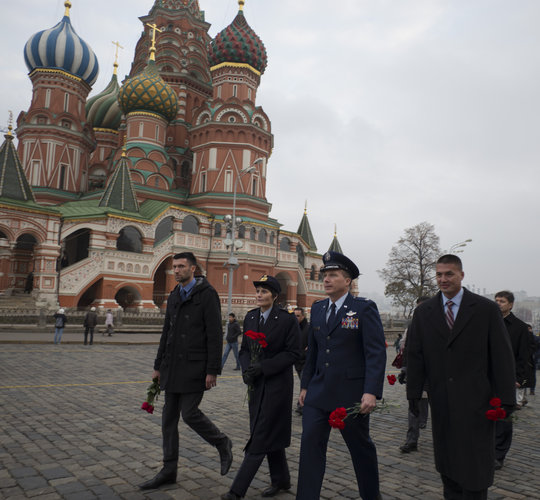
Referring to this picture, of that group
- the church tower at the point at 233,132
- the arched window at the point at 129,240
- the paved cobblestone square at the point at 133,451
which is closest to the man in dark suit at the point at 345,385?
the paved cobblestone square at the point at 133,451

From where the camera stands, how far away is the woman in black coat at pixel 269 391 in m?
3.80

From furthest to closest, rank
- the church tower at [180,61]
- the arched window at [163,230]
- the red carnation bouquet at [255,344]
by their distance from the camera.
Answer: the church tower at [180,61] → the arched window at [163,230] → the red carnation bouquet at [255,344]

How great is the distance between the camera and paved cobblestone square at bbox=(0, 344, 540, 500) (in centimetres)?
402

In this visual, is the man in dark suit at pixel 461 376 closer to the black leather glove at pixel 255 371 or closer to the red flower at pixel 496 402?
the red flower at pixel 496 402

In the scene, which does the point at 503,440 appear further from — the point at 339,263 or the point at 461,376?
the point at 339,263

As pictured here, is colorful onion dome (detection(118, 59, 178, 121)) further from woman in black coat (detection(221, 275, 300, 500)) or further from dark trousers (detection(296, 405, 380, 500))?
dark trousers (detection(296, 405, 380, 500))

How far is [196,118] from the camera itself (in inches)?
1459

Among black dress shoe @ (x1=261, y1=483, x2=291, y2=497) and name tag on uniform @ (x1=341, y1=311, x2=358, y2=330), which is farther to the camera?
black dress shoe @ (x1=261, y1=483, x2=291, y2=497)

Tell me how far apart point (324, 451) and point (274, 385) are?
0.76 metres

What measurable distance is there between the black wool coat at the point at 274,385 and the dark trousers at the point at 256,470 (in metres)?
0.07

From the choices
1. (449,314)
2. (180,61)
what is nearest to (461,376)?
(449,314)

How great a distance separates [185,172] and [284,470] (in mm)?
36835

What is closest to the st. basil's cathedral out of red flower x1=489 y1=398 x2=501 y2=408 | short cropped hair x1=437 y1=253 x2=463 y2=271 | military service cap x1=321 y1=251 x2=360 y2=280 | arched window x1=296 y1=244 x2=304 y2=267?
arched window x1=296 y1=244 x2=304 y2=267

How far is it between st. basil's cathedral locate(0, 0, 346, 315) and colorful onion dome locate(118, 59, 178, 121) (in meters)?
0.08
